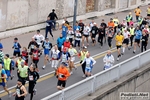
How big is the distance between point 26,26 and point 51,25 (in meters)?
1.78

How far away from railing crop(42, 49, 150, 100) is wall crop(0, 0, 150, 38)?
410 inches

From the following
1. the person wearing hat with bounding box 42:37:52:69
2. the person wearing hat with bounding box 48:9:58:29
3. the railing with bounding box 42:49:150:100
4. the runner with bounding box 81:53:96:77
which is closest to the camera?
the railing with bounding box 42:49:150:100

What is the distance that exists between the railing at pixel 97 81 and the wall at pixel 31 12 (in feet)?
34.2

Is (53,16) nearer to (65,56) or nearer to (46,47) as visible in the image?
(46,47)

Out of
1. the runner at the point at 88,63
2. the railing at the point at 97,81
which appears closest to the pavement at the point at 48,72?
the runner at the point at 88,63

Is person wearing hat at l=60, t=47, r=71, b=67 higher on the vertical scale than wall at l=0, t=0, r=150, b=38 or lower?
lower

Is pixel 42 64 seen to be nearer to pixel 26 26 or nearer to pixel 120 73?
pixel 120 73

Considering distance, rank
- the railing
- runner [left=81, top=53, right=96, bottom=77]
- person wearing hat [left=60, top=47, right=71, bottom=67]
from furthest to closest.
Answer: person wearing hat [left=60, top=47, right=71, bottom=67]
runner [left=81, top=53, right=96, bottom=77]
the railing

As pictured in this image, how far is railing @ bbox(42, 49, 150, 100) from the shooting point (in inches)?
572

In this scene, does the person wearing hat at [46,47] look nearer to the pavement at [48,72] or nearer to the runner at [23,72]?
the pavement at [48,72]

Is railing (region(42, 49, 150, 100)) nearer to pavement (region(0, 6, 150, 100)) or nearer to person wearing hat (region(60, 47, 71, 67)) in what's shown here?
pavement (region(0, 6, 150, 100))

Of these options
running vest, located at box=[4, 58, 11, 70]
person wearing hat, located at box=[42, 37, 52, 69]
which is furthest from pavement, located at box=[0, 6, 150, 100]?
running vest, located at box=[4, 58, 11, 70]

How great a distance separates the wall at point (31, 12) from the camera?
27775mm

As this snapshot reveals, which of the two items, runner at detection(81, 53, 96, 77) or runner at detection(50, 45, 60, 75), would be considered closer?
runner at detection(81, 53, 96, 77)
